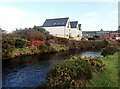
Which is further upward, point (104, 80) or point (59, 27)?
point (59, 27)

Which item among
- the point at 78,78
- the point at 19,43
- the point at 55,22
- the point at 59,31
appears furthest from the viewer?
the point at 55,22

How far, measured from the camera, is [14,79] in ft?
65.6

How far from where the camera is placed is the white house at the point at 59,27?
260 feet

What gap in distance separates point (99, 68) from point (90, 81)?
3.86 m

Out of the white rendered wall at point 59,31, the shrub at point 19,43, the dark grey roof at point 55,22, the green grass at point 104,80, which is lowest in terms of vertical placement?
the green grass at point 104,80

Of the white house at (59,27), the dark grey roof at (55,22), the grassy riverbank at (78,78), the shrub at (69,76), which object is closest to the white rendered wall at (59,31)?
the white house at (59,27)

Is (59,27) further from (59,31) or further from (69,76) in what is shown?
(69,76)

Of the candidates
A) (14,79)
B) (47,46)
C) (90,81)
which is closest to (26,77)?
(14,79)

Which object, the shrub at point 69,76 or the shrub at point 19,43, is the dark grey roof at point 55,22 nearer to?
the shrub at point 19,43

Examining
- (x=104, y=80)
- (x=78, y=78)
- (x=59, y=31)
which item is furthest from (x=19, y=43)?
(x=59, y=31)

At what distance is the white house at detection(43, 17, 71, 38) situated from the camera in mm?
79238

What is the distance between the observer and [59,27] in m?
79.8

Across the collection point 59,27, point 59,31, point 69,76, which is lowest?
point 69,76

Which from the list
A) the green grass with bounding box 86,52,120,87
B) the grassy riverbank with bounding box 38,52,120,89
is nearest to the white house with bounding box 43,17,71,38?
the green grass with bounding box 86,52,120,87
